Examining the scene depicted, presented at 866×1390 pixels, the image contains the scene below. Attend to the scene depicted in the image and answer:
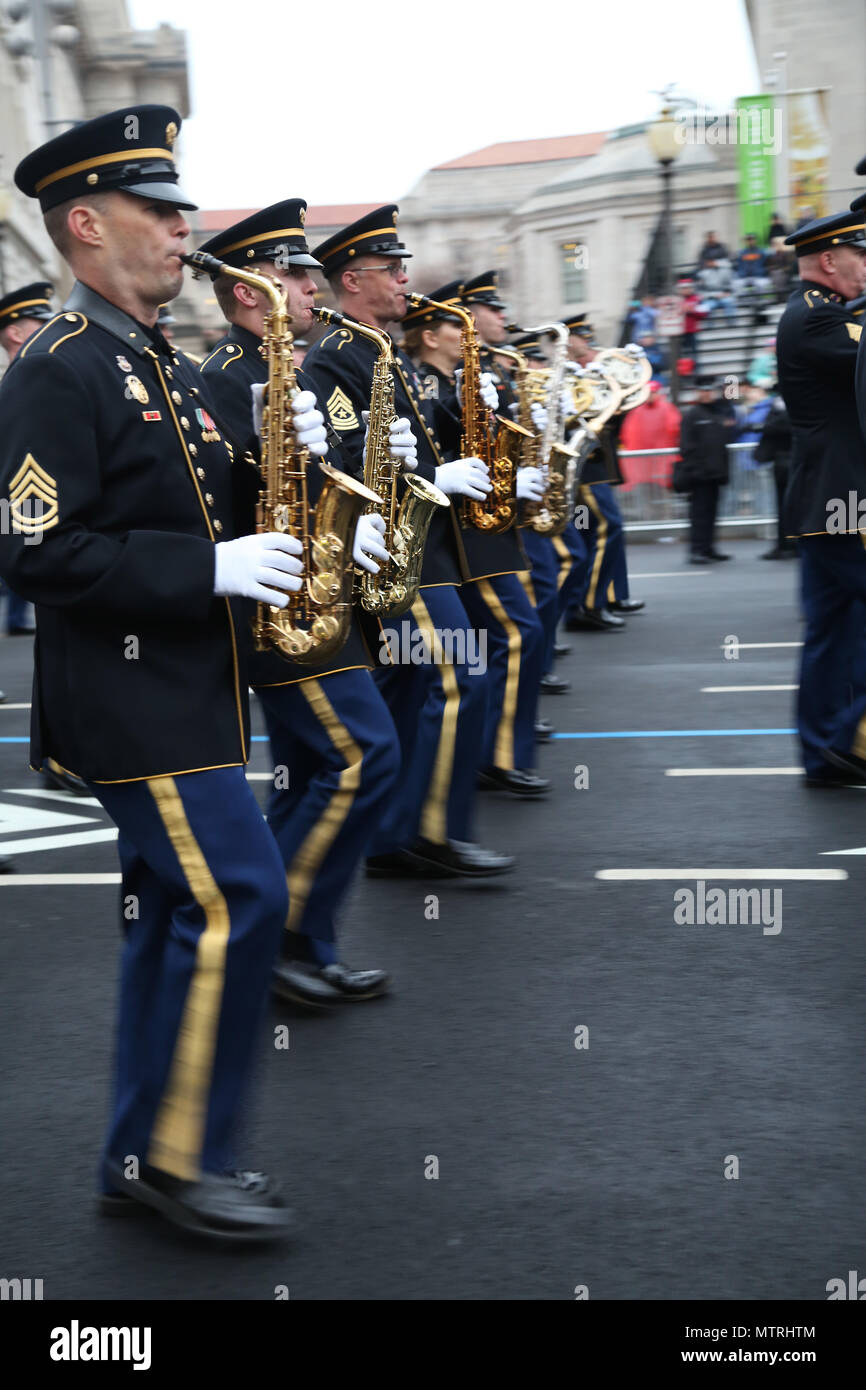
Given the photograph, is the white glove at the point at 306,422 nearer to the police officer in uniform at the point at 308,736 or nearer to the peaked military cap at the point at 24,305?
the police officer in uniform at the point at 308,736

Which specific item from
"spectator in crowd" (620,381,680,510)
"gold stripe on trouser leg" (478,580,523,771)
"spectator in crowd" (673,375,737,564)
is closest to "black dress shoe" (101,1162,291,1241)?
"gold stripe on trouser leg" (478,580,523,771)

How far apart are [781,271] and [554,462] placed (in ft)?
65.2

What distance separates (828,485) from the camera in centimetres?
731

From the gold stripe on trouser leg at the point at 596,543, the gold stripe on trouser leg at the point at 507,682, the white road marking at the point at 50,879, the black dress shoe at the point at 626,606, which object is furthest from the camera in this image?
the black dress shoe at the point at 626,606

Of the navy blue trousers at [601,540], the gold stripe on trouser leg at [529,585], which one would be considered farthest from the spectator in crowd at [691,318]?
the gold stripe on trouser leg at [529,585]

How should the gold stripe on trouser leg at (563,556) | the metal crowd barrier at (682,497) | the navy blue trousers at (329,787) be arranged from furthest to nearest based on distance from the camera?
the metal crowd barrier at (682,497) < the gold stripe on trouser leg at (563,556) < the navy blue trousers at (329,787)

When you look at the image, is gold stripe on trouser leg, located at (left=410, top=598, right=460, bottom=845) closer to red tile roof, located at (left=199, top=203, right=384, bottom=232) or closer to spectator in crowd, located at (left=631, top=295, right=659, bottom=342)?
spectator in crowd, located at (left=631, top=295, right=659, bottom=342)

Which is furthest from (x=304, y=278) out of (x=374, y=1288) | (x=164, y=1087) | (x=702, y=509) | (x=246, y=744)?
(x=702, y=509)

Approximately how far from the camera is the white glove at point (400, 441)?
5.57 meters

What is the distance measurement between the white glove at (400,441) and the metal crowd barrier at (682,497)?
46.8ft

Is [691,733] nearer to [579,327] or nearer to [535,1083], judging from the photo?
[535,1083]

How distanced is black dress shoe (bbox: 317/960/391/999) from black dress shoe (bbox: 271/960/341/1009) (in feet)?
0.05

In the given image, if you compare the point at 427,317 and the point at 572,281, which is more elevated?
the point at 427,317

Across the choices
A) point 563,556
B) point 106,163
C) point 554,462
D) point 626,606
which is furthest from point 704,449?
point 106,163
